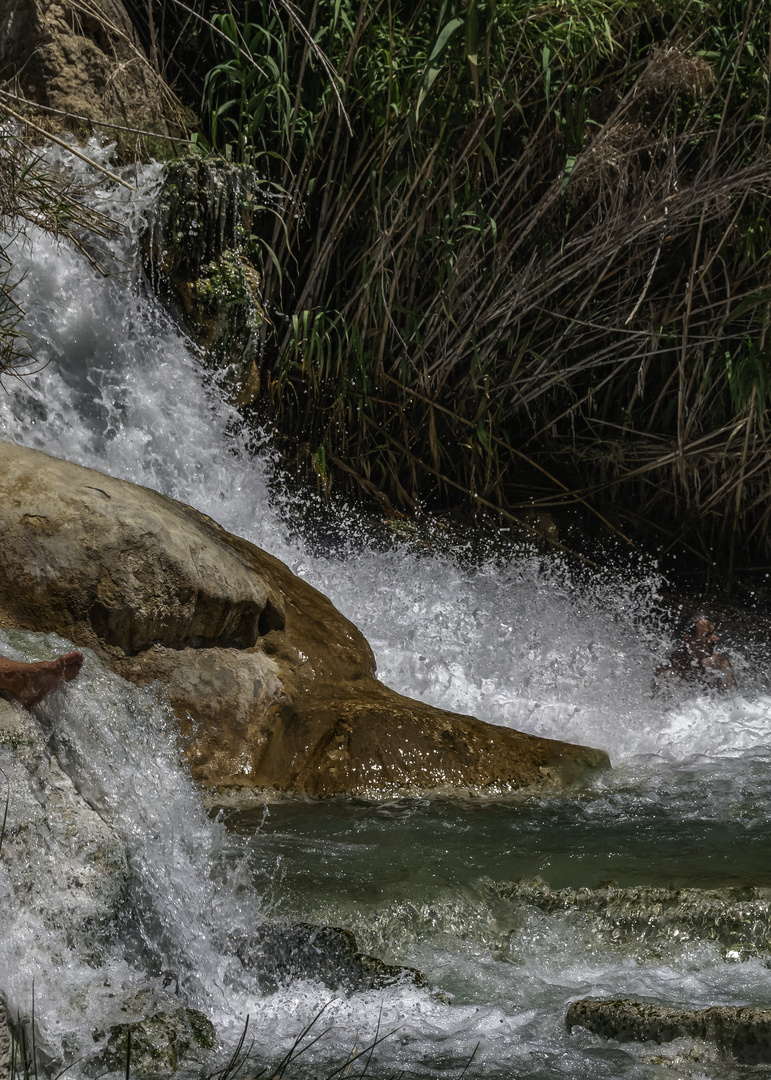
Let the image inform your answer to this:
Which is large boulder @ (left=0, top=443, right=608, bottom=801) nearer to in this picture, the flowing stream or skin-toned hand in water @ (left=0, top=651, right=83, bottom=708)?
the flowing stream

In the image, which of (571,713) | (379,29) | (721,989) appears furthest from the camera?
(379,29)

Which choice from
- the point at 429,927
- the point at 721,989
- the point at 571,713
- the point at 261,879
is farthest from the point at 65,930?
the point at 571,713

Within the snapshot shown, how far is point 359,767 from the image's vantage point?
325 centimetres

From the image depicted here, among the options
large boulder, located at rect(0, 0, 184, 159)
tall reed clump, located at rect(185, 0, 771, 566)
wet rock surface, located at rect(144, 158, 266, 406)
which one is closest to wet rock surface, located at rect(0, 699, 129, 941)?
wet rock surface, located at rect(144, 158, 266, 406)

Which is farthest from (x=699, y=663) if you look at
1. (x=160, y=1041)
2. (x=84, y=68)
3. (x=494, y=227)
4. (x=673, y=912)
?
(x=84, y=68)

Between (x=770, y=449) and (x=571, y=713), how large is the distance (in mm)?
1986

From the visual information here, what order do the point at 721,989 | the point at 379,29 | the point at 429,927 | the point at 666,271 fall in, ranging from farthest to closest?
the point at 666,271, the point at 379,29, the point at 429,927, the point at 721,989

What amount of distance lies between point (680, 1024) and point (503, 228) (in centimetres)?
419

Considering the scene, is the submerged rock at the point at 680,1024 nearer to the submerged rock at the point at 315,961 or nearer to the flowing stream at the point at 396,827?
the flowing stream at the point at 396,827

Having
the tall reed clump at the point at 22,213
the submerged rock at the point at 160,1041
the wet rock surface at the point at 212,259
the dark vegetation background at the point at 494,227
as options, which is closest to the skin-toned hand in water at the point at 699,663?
the dark vegetation background at the point at 494,227

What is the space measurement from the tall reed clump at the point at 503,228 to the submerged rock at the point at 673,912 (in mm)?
3200

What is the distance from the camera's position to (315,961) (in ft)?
7.14

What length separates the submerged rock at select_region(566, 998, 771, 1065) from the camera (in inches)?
71.3

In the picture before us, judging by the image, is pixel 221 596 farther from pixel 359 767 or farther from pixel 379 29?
pixel 379 29
